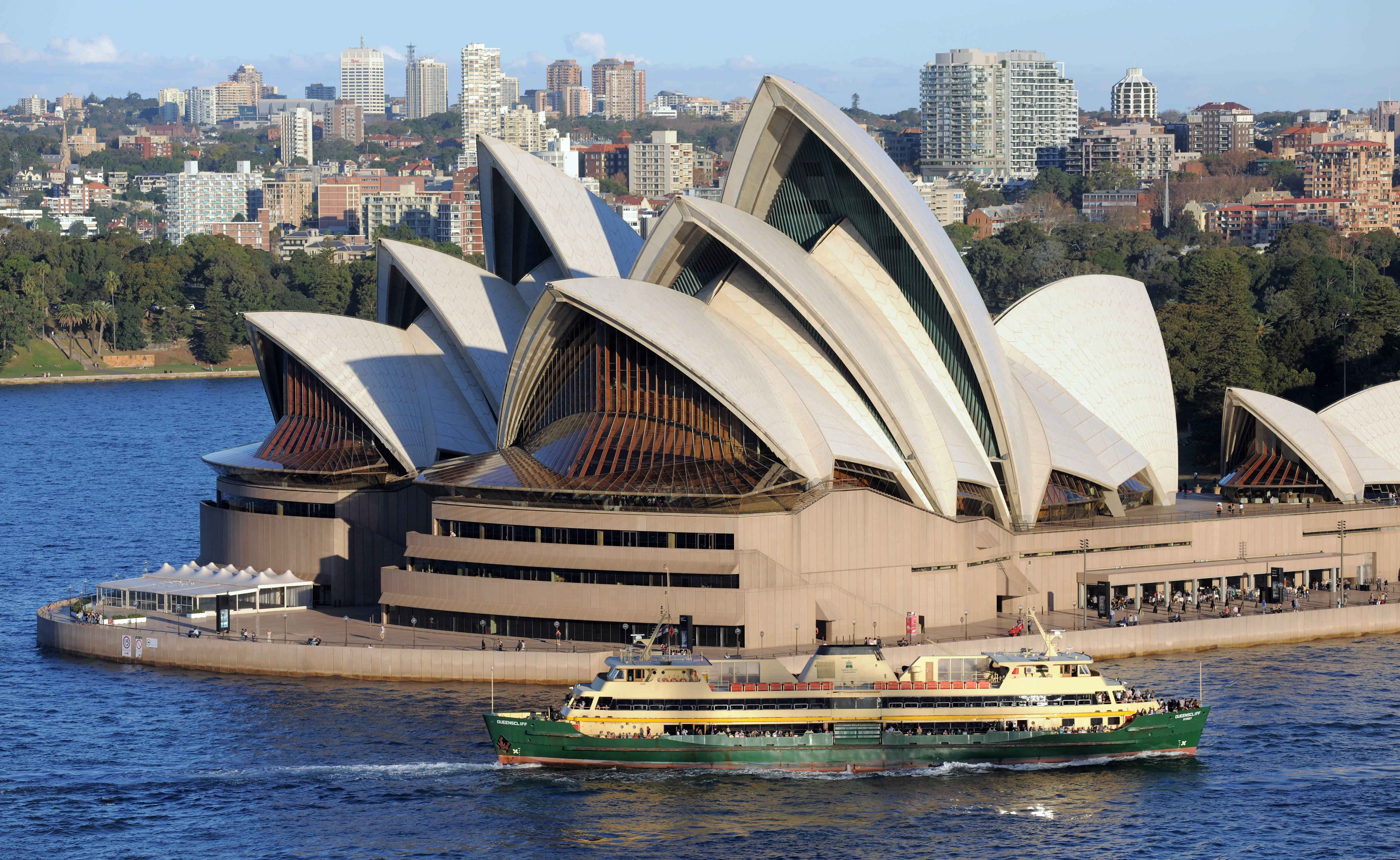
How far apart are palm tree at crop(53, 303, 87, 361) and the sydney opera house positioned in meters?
105

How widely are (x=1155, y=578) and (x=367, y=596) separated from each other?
92.4ft

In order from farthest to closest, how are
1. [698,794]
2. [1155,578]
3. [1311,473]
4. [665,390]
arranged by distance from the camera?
[1311,473] < [1155,578] < [665,390] < [698,794]

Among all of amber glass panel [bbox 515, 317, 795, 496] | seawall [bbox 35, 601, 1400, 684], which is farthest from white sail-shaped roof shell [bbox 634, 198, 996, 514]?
seawall [bbox 35, 601, 1400, 684]

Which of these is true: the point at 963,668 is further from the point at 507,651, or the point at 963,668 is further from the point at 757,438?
the point at 507,651

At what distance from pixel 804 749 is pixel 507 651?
12943 millimetres

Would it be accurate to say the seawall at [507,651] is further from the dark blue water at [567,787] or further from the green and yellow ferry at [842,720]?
the green and yellow ferry at [842,720]

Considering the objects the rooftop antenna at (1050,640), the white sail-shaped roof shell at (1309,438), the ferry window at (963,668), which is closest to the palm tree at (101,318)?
the white sail-shaped roof shell at (1309,438)

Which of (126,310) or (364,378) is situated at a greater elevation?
(126,310)

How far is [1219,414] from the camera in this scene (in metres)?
104

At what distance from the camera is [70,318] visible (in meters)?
180

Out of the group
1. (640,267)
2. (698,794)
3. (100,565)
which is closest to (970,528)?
(640,267)

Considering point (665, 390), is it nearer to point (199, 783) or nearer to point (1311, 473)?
point (199, 783)

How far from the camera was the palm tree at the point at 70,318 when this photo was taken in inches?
7047

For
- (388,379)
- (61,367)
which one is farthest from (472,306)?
(61,367)
